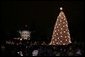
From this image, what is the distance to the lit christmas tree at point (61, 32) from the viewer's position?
26.2 feet

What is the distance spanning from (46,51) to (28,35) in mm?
4904

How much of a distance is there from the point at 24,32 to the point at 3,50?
17.0 feet

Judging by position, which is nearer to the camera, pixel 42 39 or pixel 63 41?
pixel 63 41

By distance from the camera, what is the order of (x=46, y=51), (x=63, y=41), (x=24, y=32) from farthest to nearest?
(x=24, y=32)
(x=63, y=41)
(x=46, y=51)

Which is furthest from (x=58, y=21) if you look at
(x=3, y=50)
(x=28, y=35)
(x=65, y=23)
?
(x=3, y=50)

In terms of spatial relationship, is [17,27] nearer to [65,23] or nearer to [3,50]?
[65,23]

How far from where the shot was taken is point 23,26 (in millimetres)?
8664

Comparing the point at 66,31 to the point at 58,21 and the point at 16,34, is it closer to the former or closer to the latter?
the point at 58,21

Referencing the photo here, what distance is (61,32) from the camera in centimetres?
805

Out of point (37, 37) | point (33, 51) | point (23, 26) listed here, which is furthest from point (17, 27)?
point (33, 51)

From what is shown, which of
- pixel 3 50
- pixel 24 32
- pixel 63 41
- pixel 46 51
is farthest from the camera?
pixel 24 32

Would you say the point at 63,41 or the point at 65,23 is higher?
the point at 65,23

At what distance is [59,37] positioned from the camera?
802 cm

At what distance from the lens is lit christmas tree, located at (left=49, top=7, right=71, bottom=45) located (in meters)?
7.97
